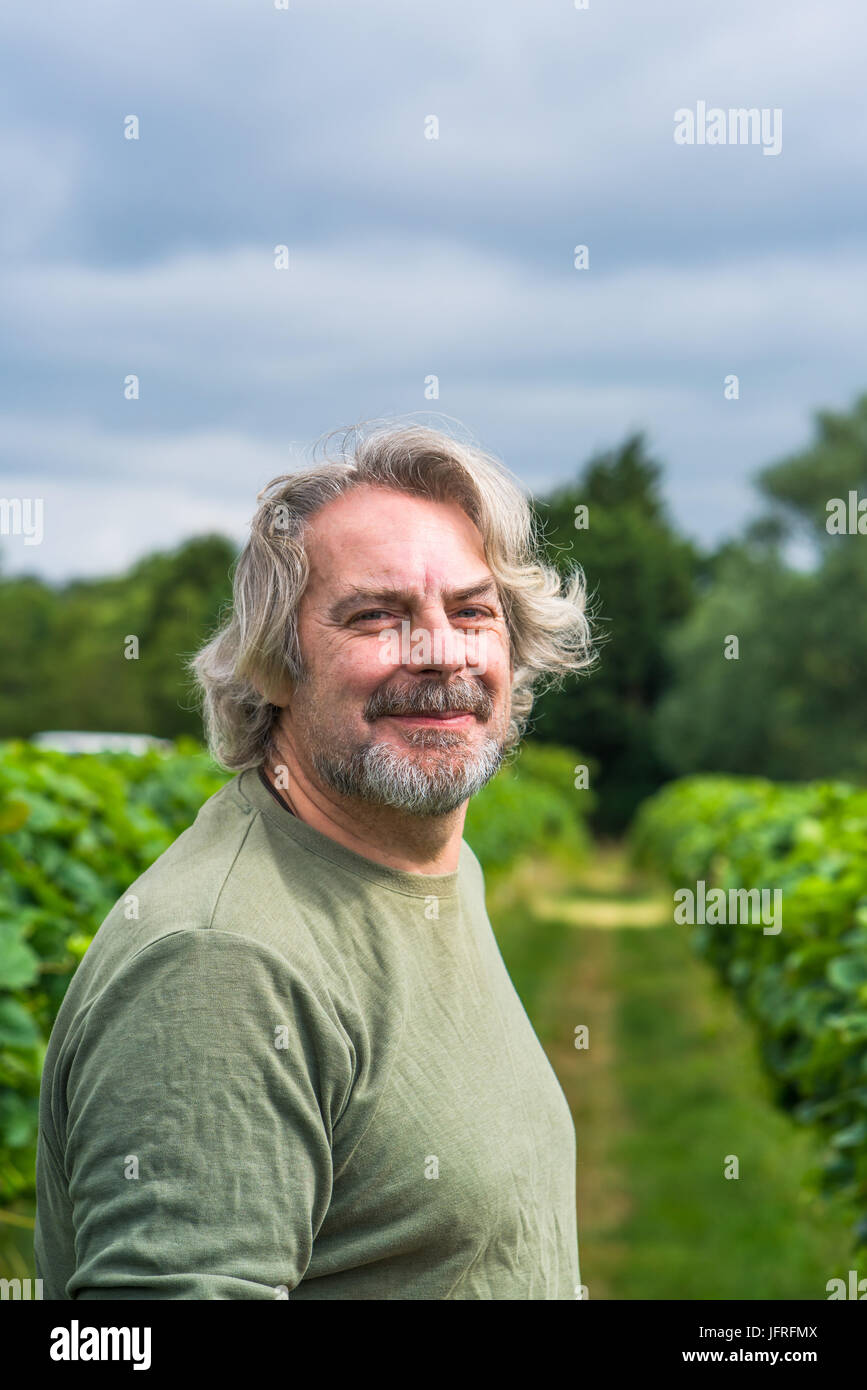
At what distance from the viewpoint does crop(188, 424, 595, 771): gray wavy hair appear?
189 centimetres

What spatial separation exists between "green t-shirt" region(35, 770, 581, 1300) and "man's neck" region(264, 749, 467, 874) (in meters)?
0.05

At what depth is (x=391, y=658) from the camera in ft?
5.95

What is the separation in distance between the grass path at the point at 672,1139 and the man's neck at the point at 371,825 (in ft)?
7.92

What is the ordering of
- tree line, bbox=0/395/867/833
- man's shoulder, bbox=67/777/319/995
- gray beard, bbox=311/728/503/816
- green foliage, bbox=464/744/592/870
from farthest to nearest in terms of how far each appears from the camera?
tree line, bbox=0/395/867/833
green foliage, bbox=464/744/592/870
gray beard, bbox=311/728/503/816
man's shoulder, bbox=67/777/319/995

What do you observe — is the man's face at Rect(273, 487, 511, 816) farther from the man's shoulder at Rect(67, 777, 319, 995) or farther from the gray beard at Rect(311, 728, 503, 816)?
the man's shoulder at Rect(67, 777, 319, 995)

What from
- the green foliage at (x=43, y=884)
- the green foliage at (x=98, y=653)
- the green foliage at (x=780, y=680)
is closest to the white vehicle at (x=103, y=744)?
the green foliage at (x=43, y=884)

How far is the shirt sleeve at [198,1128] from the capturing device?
4.67ft

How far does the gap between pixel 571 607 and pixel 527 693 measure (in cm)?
24

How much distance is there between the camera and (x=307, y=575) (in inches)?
73.8

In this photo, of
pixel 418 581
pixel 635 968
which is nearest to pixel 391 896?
pixel 418 581

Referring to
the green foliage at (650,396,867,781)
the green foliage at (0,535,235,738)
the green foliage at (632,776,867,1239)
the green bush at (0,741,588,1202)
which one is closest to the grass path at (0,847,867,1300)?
the green foliage at (632,776,867,1239)

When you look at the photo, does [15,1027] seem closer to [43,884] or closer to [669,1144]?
[43,884]

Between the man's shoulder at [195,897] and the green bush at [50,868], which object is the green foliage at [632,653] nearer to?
the green bush at [50,868]
